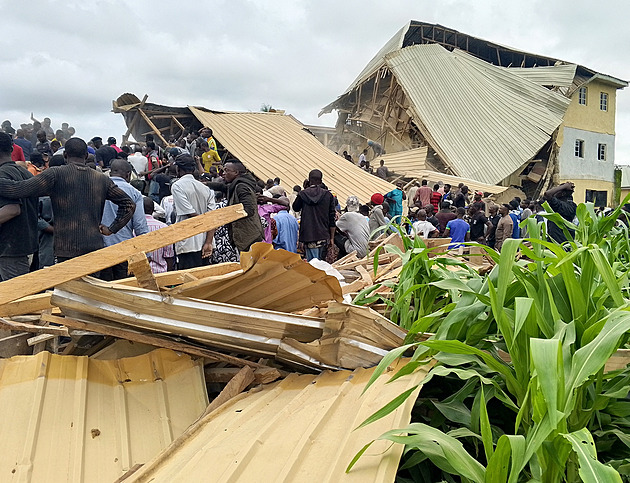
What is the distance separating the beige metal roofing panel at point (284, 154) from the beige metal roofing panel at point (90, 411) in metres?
9.11

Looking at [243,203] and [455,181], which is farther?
[455,181]

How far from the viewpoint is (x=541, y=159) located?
23.2 m

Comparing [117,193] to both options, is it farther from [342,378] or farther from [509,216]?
[509,216]

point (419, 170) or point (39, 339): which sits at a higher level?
point (419, 170)

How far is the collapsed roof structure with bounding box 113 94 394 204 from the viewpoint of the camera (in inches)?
471

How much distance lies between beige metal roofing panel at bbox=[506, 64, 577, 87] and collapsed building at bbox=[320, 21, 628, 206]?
0.16 ft

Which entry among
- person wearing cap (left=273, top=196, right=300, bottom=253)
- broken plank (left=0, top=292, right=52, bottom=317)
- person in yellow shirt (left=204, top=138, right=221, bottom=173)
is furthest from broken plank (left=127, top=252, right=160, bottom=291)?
person in yellow shirt (left=204, top=138, right=221, bottom=173)

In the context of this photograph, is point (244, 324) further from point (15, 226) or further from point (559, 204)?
point (559, 204)

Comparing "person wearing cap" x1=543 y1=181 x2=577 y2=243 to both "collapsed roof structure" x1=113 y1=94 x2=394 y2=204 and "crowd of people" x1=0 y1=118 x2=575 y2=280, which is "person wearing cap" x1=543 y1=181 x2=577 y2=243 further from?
"collapsed roof structure" x1=113 y1=94 x2=394 y2=204

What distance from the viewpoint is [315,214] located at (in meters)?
6.12

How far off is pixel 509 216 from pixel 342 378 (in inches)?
337

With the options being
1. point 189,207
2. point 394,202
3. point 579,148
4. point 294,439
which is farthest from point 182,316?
point 579,148

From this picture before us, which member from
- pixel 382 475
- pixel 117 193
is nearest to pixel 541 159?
pixel 117 193

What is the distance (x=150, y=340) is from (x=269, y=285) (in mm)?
555
